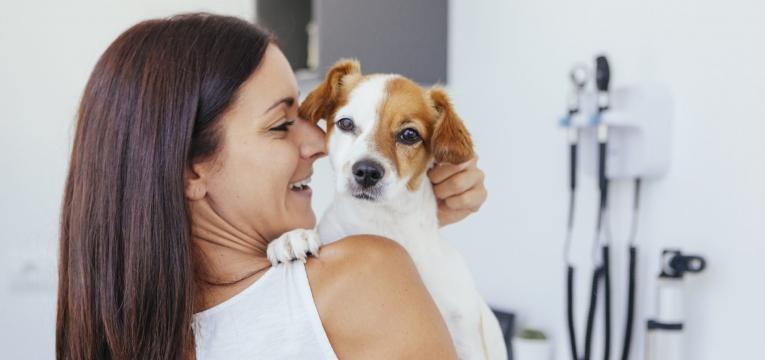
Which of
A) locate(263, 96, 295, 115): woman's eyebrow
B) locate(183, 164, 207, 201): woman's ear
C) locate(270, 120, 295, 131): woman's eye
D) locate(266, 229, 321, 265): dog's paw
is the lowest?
locate(266, 229, 321, 265): dog's paw

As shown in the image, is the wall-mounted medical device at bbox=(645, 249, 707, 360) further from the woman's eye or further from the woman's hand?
the woman's eye

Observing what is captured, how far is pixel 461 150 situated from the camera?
1079 mm

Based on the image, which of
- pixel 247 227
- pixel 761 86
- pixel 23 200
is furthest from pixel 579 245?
pixel 23 200

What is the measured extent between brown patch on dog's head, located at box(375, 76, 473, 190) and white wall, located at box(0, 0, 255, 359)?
1.23 metres

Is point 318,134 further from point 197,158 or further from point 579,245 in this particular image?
point 579,245

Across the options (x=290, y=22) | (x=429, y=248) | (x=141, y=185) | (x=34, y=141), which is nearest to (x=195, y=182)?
(x=141, y=185)

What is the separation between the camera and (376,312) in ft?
2.69

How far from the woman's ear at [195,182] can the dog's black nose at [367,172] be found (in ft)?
0.78

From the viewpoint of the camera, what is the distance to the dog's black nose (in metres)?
1.05

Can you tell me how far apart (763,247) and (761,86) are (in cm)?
28

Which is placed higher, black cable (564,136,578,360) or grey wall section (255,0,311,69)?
grey wall section (255,0,311,69)

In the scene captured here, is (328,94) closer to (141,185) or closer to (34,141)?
(141,185)

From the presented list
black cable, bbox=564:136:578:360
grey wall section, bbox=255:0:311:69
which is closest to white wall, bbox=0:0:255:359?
grey wall section, bbox=255:0:311:69

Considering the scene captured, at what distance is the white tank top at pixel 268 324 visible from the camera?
0.83 m
